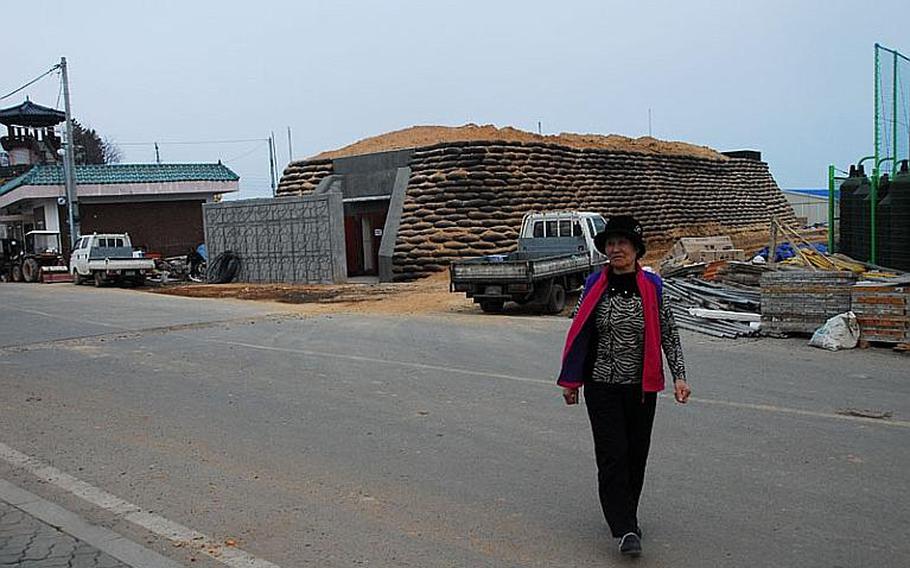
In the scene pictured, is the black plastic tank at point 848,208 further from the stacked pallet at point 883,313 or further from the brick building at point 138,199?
the brick building at point 138,199

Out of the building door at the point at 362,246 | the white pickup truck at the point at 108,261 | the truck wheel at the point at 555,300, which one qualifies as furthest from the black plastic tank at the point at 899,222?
the white pickup truck at the point at 108,261

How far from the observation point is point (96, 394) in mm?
9844

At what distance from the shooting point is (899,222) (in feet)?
54.1

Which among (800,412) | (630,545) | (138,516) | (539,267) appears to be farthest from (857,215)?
(138,516)

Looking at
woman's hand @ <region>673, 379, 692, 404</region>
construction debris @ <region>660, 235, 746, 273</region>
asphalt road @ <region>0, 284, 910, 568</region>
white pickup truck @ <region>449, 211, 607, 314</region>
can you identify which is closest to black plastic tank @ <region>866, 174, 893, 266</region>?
construction debris @ <region>660, 235, 746, 273</region>

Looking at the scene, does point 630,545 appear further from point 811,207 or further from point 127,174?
point 811,207

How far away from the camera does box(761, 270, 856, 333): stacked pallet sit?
41.7 ft

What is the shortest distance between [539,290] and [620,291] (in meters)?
13.2

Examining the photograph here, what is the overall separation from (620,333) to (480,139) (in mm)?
26999

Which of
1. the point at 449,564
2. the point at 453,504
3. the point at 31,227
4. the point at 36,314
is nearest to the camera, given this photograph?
the point at 449,564

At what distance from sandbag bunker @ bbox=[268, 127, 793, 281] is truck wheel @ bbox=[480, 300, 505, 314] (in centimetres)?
993

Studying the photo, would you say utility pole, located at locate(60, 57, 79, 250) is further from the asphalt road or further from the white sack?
the white sack

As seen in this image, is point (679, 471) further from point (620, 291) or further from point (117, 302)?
point (117, 302)

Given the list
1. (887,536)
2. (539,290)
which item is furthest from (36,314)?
(887,536)
